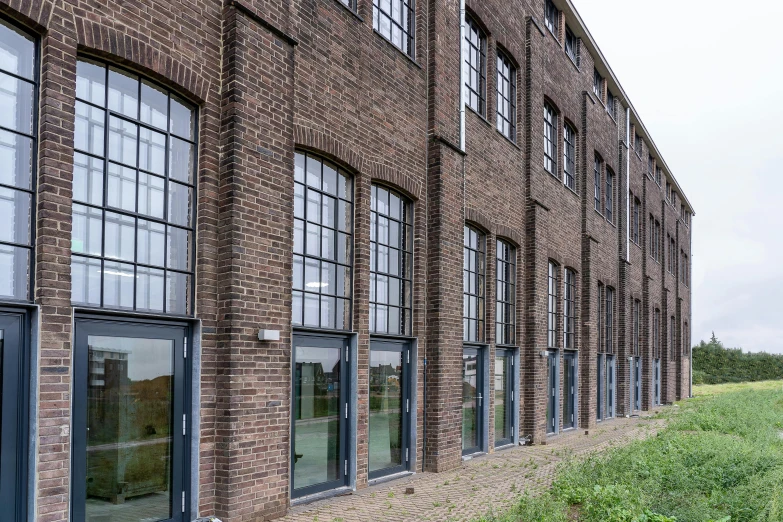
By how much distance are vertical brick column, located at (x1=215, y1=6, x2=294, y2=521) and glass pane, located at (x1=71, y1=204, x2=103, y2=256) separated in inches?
52.4

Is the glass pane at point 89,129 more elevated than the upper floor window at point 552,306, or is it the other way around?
the glass pane at point 89,129

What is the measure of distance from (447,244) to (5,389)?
7432 mm

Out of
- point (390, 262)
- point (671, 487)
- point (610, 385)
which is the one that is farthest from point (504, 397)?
point (610, 385)

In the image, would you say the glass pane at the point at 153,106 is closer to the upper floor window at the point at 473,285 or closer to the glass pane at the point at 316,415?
the glass pane at the point at 316,415

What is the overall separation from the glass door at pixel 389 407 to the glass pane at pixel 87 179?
4797mm

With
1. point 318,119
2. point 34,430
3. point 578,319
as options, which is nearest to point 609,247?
point 578,319

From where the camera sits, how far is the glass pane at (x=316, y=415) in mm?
8547

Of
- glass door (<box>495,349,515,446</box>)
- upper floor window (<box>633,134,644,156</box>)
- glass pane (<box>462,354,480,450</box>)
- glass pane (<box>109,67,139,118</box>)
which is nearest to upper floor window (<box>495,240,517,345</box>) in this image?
glass door (<box>495,349,515,446</box>)

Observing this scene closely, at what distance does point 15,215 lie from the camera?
5602mm

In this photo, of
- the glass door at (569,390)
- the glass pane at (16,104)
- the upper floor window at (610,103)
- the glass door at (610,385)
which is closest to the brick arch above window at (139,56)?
the glass pane at (16,104)

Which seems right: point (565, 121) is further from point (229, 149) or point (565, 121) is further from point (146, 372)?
point (146, 372)

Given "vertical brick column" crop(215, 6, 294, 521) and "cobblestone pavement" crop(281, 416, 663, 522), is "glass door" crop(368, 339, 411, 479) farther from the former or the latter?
"vertical brick column" crop(215, 6, 294, 521)

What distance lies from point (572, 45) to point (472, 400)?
40.7 feet

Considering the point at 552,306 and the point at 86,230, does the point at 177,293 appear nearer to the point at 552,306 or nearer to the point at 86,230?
the point at 86,230
